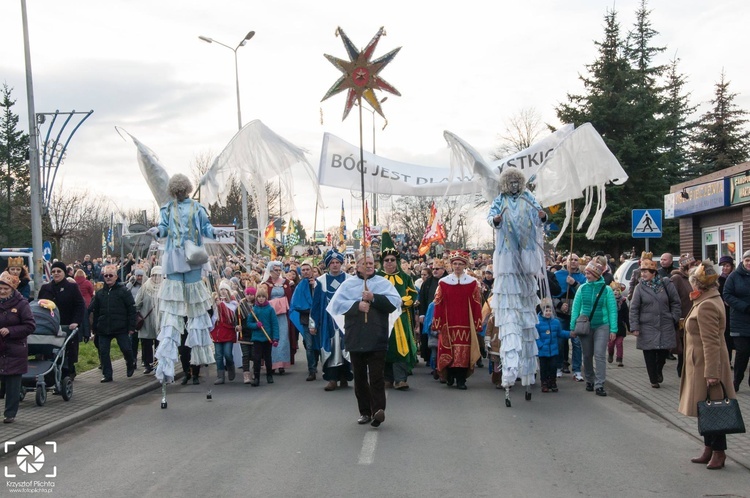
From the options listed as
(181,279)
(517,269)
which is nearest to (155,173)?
(181,279)

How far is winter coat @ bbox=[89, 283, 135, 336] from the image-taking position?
41.3ft

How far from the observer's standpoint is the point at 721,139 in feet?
133

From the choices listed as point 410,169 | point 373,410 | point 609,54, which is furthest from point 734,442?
point 609,54

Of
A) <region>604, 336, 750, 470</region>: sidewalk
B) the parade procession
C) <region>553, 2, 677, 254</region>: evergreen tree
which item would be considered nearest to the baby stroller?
the parade procession

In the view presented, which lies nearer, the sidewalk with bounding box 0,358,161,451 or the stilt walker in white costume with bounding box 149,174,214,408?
the sidewalk with bounding box 0,358,161,451

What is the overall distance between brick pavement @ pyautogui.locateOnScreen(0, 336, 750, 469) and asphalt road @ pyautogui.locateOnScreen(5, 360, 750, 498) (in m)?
0.22

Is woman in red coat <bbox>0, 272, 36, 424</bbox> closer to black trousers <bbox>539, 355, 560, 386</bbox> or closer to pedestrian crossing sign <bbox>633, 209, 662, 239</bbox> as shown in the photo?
black trousers <bbox>539, 355, 560, 386</bbox>

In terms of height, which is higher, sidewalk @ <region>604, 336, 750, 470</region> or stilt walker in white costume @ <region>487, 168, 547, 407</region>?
stilt walker in white costume @ <region>487, 168, 547, 407</region>

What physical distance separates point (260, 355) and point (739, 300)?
6.93 metres

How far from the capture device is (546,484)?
6.46 metres

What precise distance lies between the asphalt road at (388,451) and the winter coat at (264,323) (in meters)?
1.62

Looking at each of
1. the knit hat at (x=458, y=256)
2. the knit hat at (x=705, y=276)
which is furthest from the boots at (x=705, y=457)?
the knit hat at (x=458, y=256)

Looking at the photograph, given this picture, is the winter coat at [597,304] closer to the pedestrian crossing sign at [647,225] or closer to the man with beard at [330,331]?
the man with beard at [330,331]

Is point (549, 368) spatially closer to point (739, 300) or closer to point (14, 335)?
point (739, 300)
